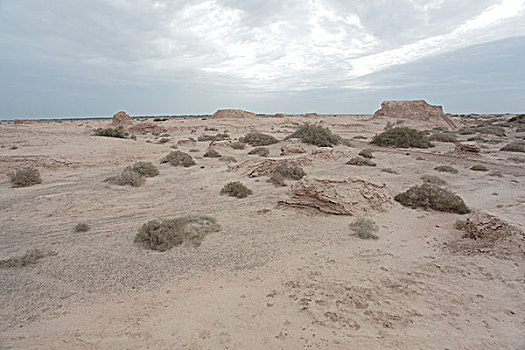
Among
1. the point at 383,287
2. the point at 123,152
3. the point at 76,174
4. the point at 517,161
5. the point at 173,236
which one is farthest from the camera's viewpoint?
the point at 123,152

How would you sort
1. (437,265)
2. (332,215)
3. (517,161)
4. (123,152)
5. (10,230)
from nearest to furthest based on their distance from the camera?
1. (437,265)
2. (10,230)
3. (332,215)
4. (517,161)
5. (123,152)

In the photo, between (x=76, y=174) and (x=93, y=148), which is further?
(x=93, y=148)

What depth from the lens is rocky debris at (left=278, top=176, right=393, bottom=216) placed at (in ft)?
20.5

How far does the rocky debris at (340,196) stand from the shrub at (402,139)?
13.6 meters

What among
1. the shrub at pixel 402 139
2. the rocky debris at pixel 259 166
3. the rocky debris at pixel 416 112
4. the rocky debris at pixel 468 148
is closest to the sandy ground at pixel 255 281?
the rocky debris at pixel 259 166

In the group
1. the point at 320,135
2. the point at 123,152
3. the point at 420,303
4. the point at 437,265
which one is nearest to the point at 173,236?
the point at 420,303

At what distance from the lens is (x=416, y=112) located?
34.0 m

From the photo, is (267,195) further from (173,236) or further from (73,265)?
(73,265)

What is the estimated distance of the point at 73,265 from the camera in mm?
4238

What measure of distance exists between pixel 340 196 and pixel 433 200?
237 centimetres

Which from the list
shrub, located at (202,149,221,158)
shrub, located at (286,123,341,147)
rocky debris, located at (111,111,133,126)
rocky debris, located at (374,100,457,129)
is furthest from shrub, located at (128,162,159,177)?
rocky debris, located at (374,100,457,129)

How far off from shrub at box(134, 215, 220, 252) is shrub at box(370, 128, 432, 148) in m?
16.9

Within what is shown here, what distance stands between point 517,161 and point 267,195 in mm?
12872

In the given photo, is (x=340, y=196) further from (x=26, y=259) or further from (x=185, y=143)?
(x=185, y=143)
